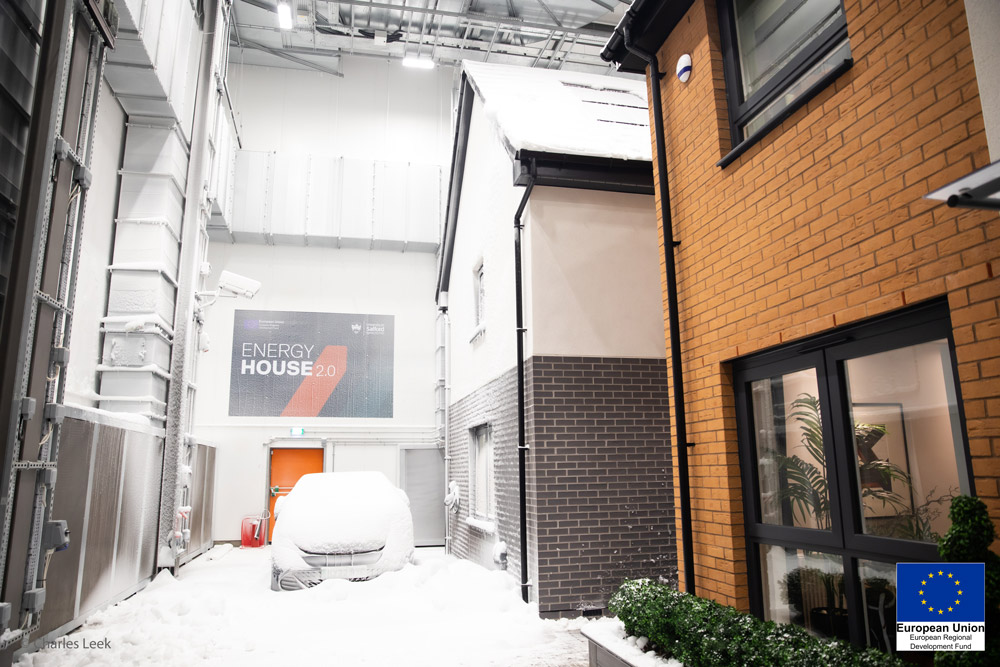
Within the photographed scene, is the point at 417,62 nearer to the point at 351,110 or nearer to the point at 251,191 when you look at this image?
the point at 351,110

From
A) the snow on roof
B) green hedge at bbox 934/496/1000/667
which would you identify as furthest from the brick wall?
green hedge at bbox 934/496/1000/667

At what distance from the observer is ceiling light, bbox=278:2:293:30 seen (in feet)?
42.4

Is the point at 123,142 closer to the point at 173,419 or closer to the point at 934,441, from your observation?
the point at 173,419

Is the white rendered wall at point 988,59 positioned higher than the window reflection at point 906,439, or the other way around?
the white rendered wall at point 988,59

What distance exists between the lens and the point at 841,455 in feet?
12.0

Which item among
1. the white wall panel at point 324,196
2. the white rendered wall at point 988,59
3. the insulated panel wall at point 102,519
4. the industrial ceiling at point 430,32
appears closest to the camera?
the white rendered wall at point 988,59

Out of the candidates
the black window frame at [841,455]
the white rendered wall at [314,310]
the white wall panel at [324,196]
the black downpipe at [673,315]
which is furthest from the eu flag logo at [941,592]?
the white wall panel at [324,196]

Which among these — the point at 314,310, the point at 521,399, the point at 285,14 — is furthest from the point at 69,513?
the point at 314,310

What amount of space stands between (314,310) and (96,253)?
827 cm

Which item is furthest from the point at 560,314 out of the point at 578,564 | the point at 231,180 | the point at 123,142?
the point at 231,180

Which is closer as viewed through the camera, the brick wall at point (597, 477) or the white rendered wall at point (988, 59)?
the white rendered wall at point (988, 59)

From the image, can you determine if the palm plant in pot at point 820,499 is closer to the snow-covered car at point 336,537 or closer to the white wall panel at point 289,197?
the snow-covered car at point 336,537

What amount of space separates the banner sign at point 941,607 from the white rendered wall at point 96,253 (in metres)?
8.33

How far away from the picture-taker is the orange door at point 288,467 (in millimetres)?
15609
